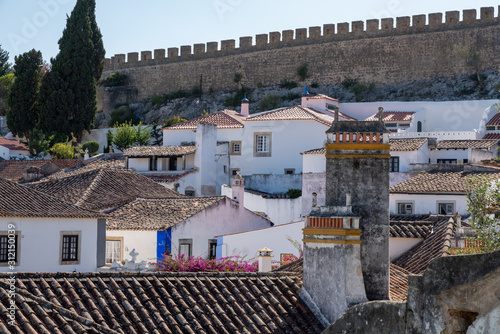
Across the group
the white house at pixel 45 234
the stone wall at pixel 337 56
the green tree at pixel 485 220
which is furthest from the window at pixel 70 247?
the stone wall at pixel 337 56

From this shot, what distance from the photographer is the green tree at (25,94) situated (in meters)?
57.4

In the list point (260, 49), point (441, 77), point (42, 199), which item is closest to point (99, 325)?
point (42, 199)

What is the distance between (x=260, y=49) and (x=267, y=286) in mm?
54008

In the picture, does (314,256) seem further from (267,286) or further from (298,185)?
(298,185)

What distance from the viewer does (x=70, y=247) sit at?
2438 cm

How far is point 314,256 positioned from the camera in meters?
13.4

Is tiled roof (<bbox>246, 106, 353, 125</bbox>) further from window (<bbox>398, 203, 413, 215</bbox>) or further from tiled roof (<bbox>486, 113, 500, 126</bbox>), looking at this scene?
window (<bbox>398, 203, 413, 215</bbox>)

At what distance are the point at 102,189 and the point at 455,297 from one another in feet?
81.3

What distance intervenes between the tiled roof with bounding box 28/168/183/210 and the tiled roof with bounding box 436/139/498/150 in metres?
12.3

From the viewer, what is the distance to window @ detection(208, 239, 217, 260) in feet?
92.0

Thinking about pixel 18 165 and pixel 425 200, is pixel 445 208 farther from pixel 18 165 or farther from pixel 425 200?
pixel 18 165

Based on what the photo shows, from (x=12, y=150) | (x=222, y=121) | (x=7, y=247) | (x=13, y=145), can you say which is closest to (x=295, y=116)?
(x=222, y=121)

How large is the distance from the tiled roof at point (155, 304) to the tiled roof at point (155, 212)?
13.2 meters

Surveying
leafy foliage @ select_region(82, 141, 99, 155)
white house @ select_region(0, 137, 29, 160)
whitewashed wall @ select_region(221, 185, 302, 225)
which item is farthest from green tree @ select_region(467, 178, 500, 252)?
Result: leafy foliage @ select_region(82, 141, 99, 155)
